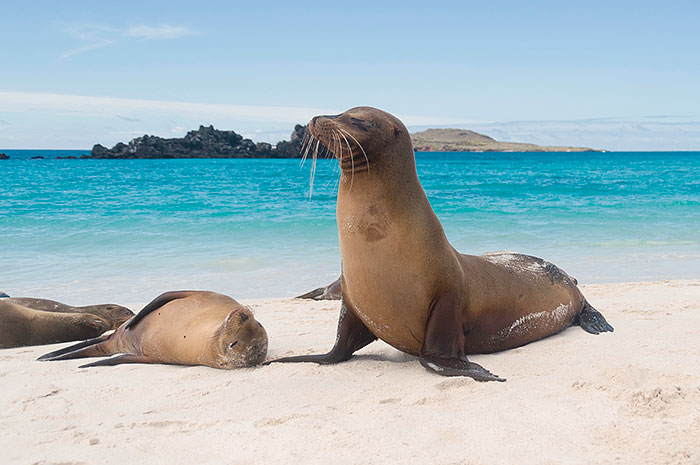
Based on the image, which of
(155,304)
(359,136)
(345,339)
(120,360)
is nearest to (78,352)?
(120,360)

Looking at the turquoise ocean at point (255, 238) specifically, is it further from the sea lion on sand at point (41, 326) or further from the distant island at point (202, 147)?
the distant island at point (202, 147)

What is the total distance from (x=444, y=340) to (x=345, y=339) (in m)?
0.65

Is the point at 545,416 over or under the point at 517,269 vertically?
under

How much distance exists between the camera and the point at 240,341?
3969 mm

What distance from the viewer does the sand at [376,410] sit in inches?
102

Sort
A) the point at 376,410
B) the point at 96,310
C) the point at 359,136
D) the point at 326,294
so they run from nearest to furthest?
the point at 376,410, the point at 359,136, the point at 96,310, the point at 326,294

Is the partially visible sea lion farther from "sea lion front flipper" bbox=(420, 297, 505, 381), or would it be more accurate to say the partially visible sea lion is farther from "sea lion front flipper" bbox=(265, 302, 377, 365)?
"sea lion front flipper" bbox=(420, 297, 505, 381)

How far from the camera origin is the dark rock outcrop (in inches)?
2987

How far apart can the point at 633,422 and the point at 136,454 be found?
2.00 meters

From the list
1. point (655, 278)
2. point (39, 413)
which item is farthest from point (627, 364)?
point (655, 278)

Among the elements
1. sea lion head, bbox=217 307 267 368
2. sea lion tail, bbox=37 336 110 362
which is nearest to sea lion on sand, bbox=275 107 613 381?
sea lion head, bbox=217 307 267 368

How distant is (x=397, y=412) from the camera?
3.02 m

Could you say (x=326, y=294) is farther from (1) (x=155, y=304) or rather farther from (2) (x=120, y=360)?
(2) (x=120, y=360)

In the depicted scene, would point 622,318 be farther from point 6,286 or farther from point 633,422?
point 6,286
